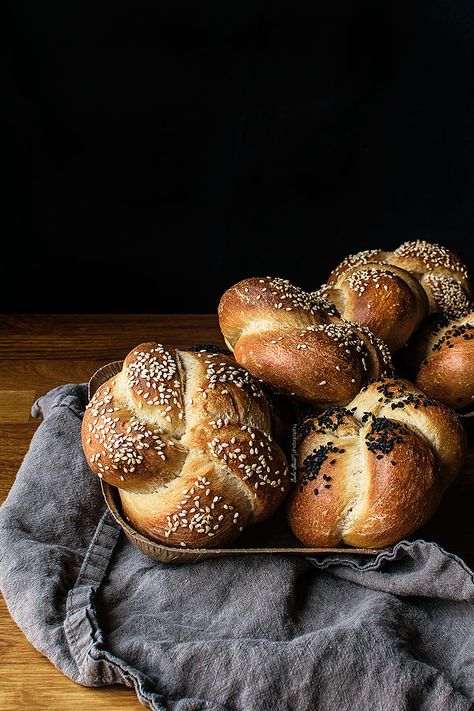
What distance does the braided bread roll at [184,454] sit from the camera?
1176 mm

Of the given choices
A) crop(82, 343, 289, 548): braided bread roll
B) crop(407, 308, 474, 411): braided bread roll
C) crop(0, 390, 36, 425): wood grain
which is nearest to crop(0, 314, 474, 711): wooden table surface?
crop(0, 390, 36, 425): wood grain

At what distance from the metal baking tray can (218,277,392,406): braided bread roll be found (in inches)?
8.8

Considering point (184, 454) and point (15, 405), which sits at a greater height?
point (184, 454)

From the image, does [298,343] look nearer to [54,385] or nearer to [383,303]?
[383,303]

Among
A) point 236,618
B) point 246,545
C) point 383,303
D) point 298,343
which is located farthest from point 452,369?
point 236,618

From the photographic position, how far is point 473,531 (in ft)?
4.42

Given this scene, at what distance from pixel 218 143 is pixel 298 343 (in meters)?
0.85

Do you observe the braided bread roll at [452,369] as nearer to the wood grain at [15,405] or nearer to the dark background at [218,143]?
the dark background at [218,143]

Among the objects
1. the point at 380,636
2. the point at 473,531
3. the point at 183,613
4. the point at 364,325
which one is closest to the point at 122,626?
the point at 183,613

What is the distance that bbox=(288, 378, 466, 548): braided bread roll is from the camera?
118 centimetres

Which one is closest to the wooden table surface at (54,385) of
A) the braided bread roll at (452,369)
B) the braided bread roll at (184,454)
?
the braided bread roll at (452,369)

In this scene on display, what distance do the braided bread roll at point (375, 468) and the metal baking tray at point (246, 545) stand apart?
1.6 inches

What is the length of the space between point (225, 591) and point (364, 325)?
596 millimetres

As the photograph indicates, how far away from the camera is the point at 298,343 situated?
4.47 ft
